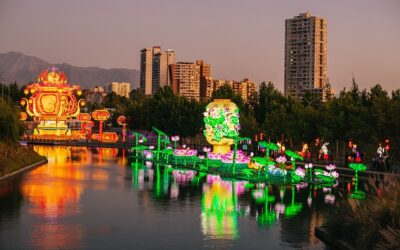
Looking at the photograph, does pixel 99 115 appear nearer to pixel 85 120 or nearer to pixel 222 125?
pixel 85 120

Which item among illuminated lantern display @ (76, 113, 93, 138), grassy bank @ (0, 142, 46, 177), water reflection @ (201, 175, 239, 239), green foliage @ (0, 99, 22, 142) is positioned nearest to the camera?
water reflection @ (201, 175, 239, 239)

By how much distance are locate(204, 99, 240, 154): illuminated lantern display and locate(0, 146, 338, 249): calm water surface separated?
646 inches

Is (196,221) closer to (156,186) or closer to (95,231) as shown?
(95,231)

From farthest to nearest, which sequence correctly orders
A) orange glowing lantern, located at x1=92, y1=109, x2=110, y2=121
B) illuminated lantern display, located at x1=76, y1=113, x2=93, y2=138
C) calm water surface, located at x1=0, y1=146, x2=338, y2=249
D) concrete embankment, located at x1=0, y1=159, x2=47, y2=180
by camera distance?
illuminated lantern display, located at x1=76, y1=113, x2=93, y2=138, orange glowing lantern, located at x1=92, y1=109, x2=110, y2=121, concrete embankment, located at x1=0, y1=159, x2=47, y2=180, calm water surface, located at x1=0, y1=146, x2=338, y2=249

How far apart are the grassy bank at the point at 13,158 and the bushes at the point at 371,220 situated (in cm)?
2434

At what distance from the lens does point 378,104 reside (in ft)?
150

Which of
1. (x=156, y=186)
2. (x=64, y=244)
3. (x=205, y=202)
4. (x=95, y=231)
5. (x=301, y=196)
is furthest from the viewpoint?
(x=156, y=186)

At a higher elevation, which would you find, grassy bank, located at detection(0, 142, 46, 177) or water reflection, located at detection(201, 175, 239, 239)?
grassy bank, located at detection(0, 142, 46, 177)

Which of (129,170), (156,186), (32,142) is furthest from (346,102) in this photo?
(32,142)

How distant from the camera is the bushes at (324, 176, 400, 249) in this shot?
51.5 feet

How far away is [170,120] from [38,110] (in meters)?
29.5

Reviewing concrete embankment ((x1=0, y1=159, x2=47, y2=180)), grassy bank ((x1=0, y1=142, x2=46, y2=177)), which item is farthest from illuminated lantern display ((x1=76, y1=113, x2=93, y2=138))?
grassy bank ((x1=0, y1=142, x2=46, y2=177))

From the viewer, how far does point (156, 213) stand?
2383 centimetres

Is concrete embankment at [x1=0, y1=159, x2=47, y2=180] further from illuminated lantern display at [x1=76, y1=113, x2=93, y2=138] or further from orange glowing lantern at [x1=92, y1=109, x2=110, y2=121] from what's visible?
illuminated lantern display at [x1=76, y1=113, x2=93, y2=138]
